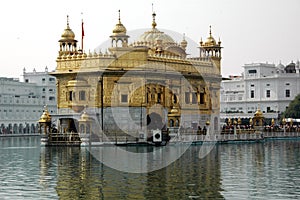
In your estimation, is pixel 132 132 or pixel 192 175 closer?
pixel 192 175

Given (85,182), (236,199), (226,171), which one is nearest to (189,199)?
(236,199)

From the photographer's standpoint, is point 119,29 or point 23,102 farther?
point 23,102

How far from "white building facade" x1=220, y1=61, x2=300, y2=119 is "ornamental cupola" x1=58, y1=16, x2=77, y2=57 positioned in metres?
38.1

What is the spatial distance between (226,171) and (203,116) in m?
30.3

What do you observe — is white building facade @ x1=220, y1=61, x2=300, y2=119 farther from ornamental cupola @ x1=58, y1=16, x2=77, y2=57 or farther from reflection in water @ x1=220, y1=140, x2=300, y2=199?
reflection in water @ x1=220, y1=140, x2=300, y2=199

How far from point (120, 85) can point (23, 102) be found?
1638 inches

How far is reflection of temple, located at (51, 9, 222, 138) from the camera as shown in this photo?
47.2 metres

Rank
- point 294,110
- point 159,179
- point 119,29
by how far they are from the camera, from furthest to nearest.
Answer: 1. point 294,110
2. point 119,29
3. point 159,179

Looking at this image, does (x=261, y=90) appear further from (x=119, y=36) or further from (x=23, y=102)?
(x=119, y=36)

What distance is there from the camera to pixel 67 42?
50406 millimetres

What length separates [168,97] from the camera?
2068 inches

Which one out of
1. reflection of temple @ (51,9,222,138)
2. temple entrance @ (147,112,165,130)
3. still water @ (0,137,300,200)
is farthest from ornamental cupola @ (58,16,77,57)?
still water @ (0,137,300,200)

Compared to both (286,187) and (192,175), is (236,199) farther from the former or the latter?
(192,175)

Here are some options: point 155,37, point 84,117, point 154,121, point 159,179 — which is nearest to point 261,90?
point 155,37
